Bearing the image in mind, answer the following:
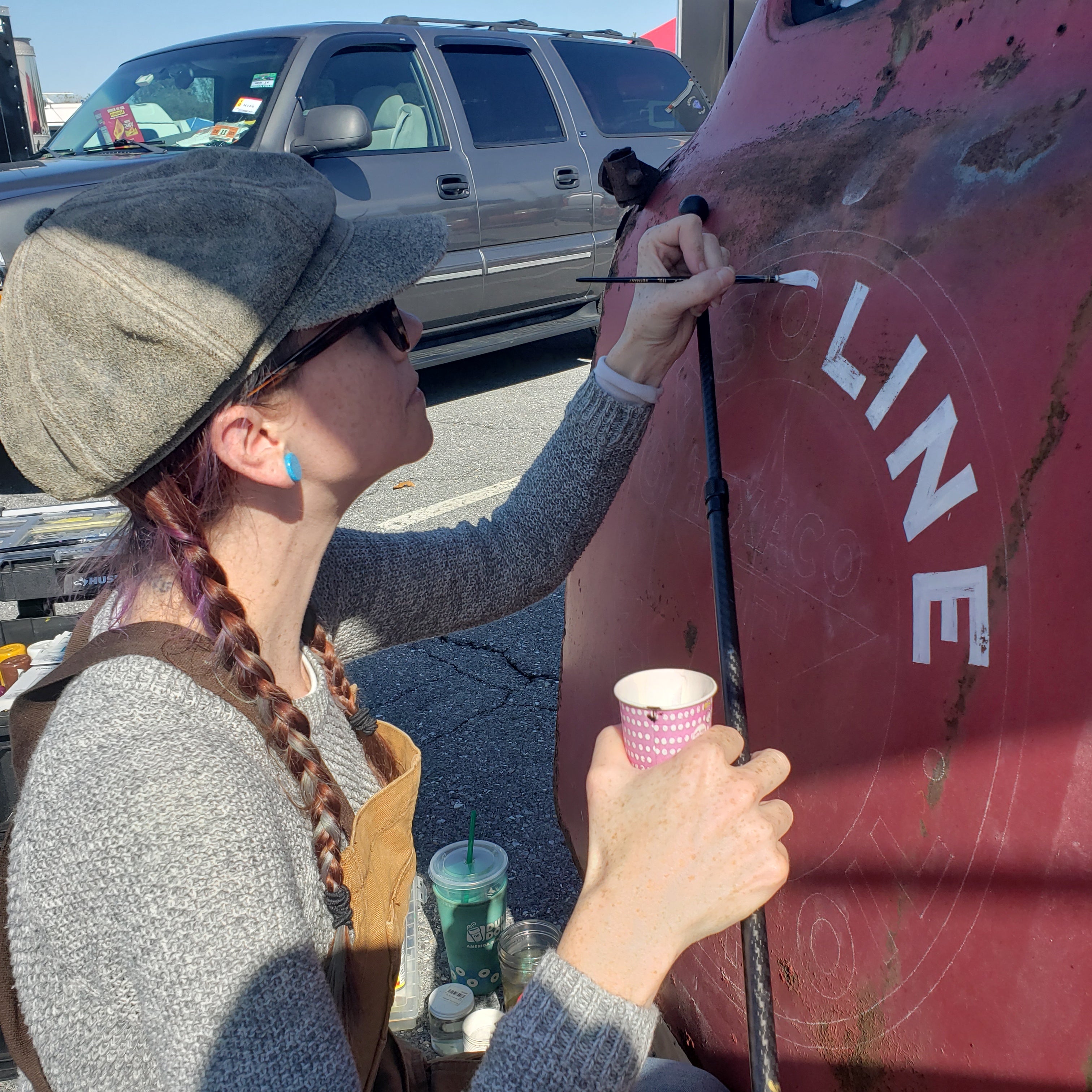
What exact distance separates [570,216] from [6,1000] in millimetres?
6540

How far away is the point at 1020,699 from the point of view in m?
0.95

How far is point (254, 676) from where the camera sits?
50.9 inches

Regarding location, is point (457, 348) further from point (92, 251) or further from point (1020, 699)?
point (1020, 699)

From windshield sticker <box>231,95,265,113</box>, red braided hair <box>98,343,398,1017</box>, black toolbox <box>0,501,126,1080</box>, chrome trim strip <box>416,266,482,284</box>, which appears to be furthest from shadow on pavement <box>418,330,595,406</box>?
red braided hair <box>98,343,398,1017</box>

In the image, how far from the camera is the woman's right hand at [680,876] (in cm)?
102

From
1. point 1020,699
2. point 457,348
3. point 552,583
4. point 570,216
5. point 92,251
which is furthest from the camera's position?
point 570,216

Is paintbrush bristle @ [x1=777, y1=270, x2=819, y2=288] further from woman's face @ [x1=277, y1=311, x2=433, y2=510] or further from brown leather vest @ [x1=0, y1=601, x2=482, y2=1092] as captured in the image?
brown leather vest @ [x1=0, y1=601, x2=482, y2=1092]

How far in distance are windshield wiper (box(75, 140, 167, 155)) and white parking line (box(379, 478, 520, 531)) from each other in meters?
2.48

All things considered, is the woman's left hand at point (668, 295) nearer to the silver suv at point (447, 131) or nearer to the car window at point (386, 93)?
the silver suv at point (447, 131)

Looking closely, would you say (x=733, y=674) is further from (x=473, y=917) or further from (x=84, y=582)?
(x=473, y=917)

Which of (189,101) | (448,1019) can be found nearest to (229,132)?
(189,101)

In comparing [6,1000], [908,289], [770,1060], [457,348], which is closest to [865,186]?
[908,289]

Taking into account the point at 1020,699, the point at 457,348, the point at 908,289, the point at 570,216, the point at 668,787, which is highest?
the point at 908,289

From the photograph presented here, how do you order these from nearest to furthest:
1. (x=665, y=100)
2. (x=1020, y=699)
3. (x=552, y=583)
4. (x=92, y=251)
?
(x=1020, y=699) < (x=92, y=251) < (x=552, y=583) < (x=665, y=100)
